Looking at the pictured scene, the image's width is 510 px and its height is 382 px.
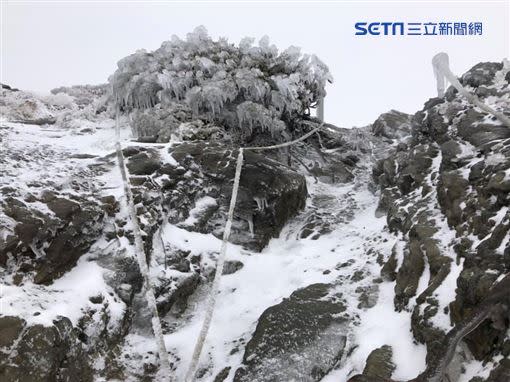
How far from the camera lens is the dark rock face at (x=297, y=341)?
616 centimetres

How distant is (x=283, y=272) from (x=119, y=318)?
3.61 meters

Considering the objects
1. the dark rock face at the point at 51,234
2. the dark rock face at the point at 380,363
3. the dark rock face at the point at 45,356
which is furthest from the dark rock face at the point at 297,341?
the dark rock face at the point at 51,234

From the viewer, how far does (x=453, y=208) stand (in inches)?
284

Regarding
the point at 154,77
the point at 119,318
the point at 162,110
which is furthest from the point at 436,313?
the point at 154,77

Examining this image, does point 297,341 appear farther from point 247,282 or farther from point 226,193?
point 226,193

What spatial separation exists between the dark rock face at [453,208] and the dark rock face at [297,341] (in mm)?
1164

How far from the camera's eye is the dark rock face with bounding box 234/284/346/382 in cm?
616

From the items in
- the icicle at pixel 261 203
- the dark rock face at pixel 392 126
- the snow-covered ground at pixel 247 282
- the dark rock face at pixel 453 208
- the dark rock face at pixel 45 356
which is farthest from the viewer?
the dark rock face at pixel 392 126

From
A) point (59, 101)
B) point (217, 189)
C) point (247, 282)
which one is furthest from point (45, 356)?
point (59, 101)

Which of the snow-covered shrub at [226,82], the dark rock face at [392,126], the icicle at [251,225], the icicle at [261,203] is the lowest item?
the icicle at [251,225]

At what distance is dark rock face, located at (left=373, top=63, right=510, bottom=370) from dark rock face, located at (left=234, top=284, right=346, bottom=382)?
45.8 inches

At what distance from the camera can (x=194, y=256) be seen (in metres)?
8.84

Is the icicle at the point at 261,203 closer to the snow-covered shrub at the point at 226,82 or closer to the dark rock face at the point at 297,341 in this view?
the dark rock face at the point at 297,341

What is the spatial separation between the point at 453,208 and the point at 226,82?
7.99 m
